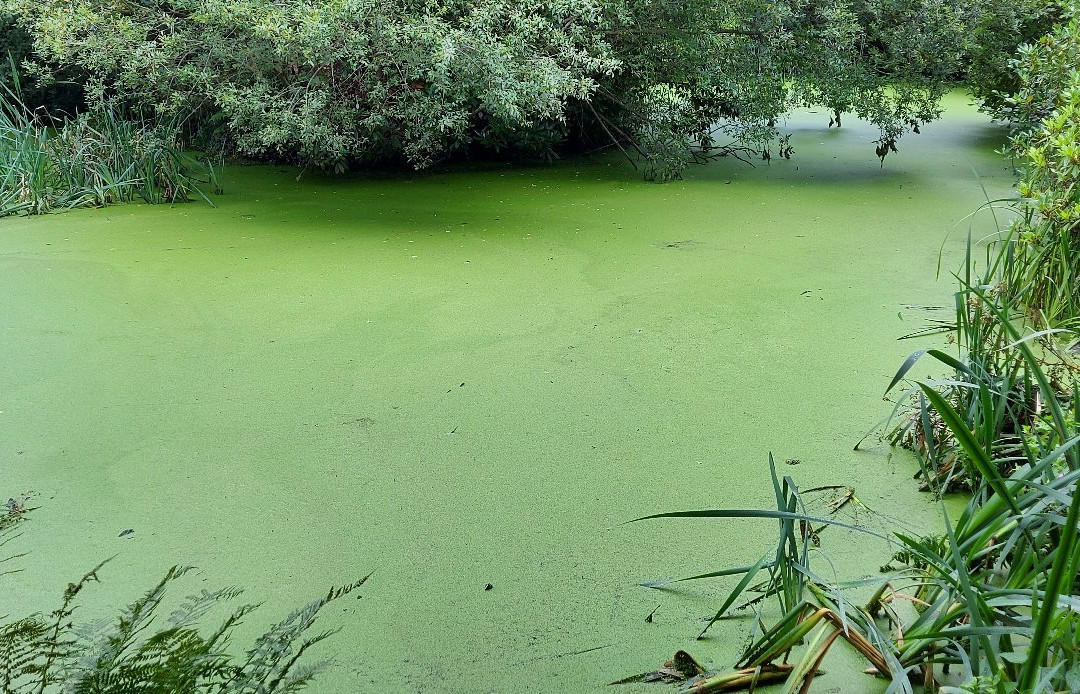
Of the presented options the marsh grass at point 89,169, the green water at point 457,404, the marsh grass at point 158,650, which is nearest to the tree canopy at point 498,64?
the marsh grass at point 89,169

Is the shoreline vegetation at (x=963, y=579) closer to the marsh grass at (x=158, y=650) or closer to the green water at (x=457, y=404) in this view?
the green water at (x=457, y=404)

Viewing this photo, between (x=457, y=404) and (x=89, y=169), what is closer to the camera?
(x=457, y=404)

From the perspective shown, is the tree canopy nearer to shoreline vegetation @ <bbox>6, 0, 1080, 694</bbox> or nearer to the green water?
shoreline vegetation @ <bbox>6, 0, 1080, 694</bbox>

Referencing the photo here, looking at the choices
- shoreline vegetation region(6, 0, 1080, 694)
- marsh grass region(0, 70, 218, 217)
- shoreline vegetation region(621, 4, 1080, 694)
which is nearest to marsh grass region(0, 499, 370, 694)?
shoreline vegetation region(6, 0, 1080, 694)

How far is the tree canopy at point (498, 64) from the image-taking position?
11.5 feet

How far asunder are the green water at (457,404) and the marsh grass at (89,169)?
0.40 feet

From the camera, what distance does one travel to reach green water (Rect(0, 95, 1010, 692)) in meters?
1.46

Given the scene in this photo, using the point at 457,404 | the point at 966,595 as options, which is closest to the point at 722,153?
the point at 457,404

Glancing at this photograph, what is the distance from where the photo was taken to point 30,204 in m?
3.75

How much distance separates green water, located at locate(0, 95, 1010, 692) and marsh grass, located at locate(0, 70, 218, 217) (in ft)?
0.40

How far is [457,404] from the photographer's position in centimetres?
212

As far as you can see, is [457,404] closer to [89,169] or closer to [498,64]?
[498,64]

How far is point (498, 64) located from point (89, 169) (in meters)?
1.69

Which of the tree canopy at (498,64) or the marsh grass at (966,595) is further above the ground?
the tree canopy at (498,64)
